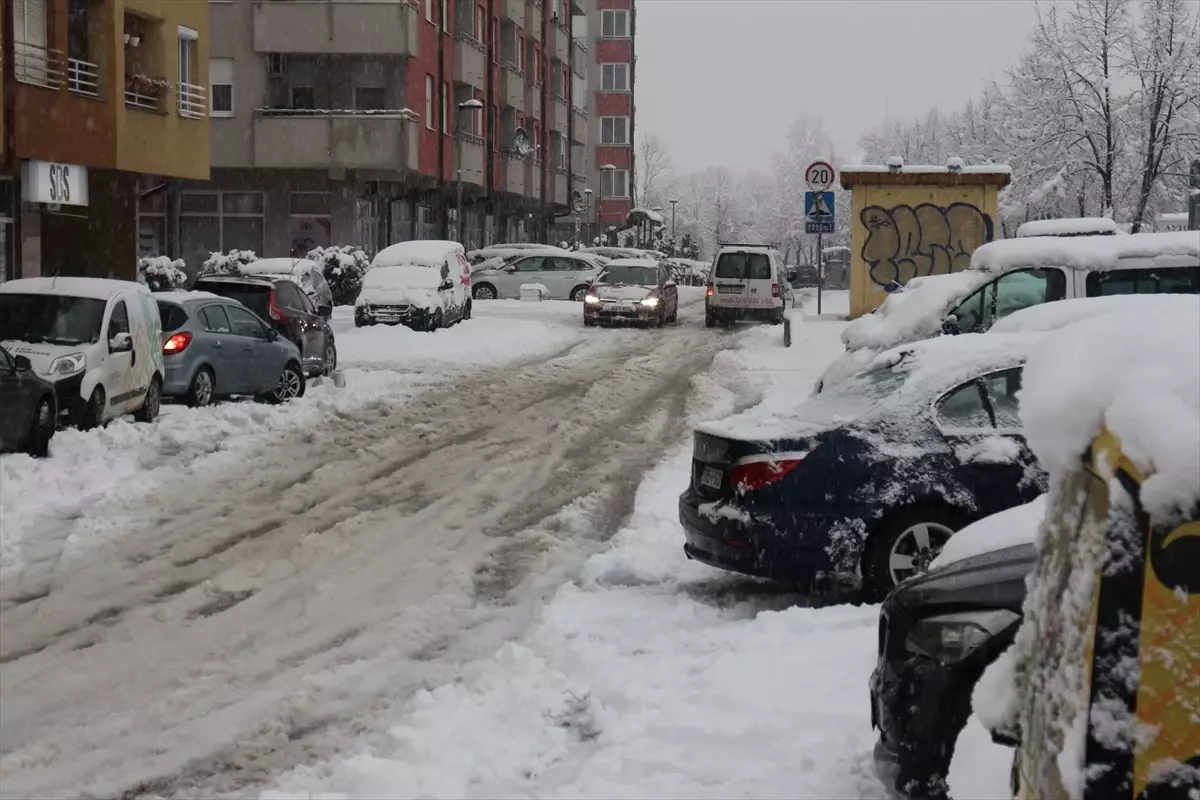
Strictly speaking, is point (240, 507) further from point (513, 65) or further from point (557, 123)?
point (557, 123)

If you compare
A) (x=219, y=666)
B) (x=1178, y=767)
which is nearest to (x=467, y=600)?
(x=219, y=666)

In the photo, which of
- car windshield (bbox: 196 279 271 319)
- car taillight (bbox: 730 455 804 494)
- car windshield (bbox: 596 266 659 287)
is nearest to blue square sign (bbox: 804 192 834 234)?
car windshield (bbox: 596 266 659 287)

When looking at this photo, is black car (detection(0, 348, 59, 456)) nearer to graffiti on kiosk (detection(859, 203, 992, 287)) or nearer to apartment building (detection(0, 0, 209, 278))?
apartment building (detection(0, 0, 209, 278))

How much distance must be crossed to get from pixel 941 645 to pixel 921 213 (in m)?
28.2

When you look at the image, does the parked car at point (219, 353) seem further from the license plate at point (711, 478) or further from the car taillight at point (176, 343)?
the license plate at point (711, 478)

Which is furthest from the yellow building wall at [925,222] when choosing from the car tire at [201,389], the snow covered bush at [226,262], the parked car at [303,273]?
the car tire at [201,389]

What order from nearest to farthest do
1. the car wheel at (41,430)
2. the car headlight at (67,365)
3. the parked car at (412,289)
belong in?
the car wheel at (41,430) < the car headlight at (67,365) < the parked car at (412,289)

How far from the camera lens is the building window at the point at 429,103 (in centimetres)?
4892

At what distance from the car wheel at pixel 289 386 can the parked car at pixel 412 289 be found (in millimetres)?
11066

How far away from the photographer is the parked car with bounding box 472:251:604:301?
4791cm

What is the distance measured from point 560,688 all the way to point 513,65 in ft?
192

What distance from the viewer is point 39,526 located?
439 inches

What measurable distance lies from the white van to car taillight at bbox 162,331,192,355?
124 centimetres

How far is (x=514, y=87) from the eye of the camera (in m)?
63.5
